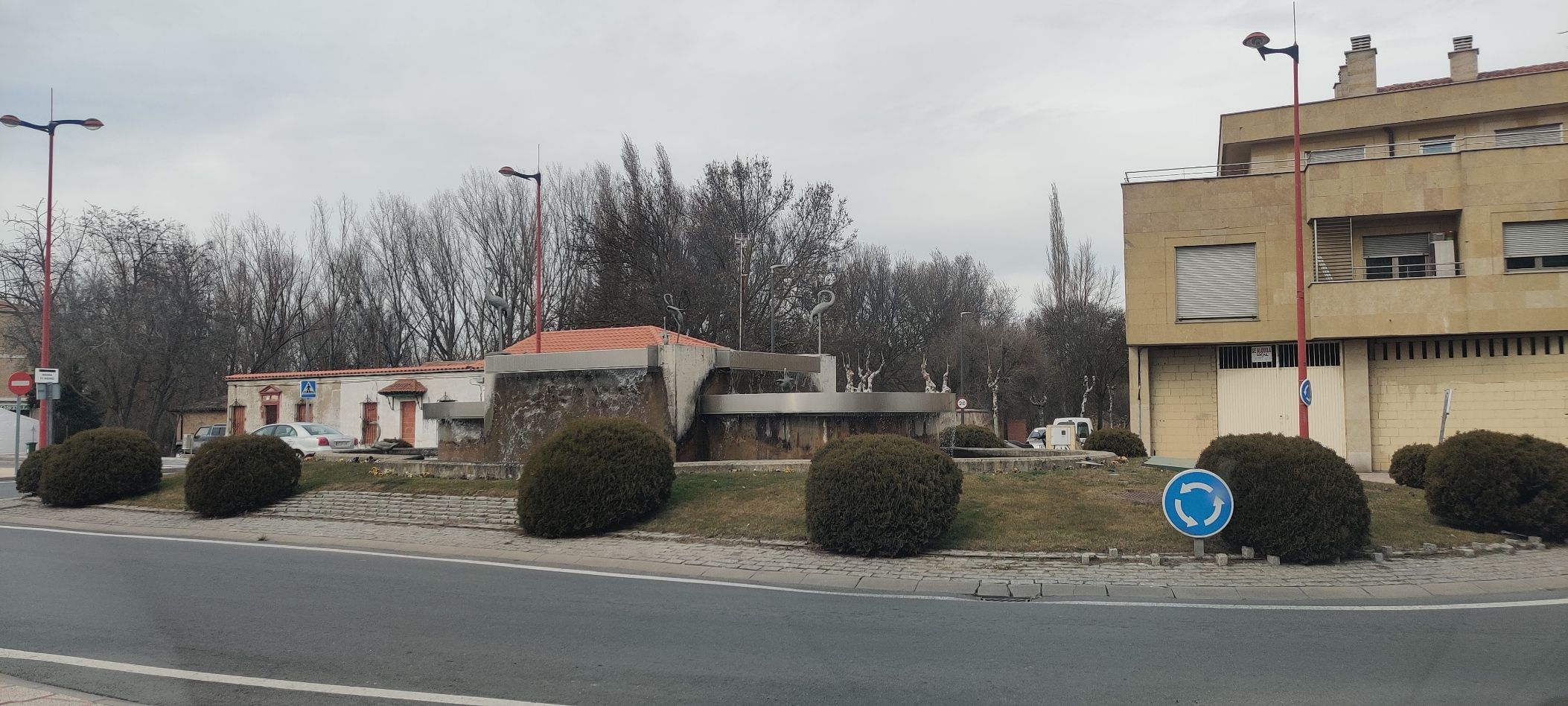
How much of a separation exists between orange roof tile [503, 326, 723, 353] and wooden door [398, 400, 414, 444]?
53.1ft

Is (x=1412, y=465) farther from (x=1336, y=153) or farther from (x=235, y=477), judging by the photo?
(x=235, y=477)

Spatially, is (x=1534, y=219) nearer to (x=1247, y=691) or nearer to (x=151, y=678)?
(x=1247, y=691)

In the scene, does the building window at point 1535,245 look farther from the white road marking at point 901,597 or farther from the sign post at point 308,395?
the sign post at point 308,395

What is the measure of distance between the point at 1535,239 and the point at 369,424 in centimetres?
3956

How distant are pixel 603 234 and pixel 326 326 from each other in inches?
865

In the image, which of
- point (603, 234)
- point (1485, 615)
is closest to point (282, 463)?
point (1485, 615)

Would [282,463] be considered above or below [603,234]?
below

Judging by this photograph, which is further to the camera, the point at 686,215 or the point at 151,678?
the point at 686,215

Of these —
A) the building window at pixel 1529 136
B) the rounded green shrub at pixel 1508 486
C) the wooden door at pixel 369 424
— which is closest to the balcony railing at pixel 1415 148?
the building window at pixel 1529 136

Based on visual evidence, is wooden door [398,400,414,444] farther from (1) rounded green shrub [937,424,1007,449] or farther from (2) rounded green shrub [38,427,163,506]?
(1) rounded green shrub [937,424,1007,449]

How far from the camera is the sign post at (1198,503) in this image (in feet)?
36.8

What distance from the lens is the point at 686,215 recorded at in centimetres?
4659

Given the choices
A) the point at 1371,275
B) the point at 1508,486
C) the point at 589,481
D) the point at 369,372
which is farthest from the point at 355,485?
the point at 1371,275

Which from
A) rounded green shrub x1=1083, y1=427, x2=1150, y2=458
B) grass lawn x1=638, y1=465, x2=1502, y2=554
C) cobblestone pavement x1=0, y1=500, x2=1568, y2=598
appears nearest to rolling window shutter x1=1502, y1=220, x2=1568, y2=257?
rounded green shrub x1=1083, y1=427, x2=1150, y2=458
